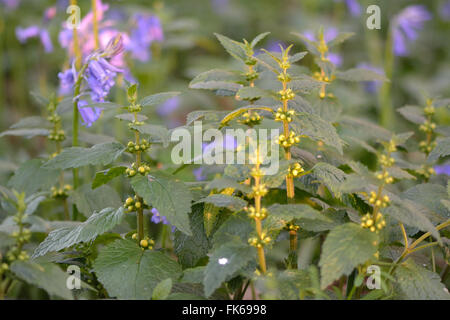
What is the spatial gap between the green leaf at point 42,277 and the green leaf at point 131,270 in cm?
12

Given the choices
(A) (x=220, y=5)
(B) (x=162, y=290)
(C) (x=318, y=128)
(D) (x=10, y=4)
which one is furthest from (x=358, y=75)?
(A) (x=220, y=5)

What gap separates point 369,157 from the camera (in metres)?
2.92

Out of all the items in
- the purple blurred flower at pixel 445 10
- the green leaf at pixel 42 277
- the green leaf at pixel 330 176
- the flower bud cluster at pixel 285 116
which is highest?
the purple blurred flower at pixel 445 10

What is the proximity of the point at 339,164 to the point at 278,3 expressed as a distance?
14.3ft

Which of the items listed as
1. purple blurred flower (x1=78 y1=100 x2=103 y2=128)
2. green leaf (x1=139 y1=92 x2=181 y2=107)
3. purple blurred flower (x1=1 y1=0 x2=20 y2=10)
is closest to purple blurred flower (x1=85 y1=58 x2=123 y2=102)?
purple blurred flower (x1=78 y1=100 x2=103 y2=128)

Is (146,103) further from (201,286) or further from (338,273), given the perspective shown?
(338,273)

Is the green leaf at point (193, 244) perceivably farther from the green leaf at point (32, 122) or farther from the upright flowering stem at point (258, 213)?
the green leaf at point (32, 122)

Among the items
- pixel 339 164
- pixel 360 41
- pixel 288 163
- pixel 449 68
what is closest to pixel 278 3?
pixel 360 41

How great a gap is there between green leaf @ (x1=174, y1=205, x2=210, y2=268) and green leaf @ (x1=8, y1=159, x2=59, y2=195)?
553 millimetres

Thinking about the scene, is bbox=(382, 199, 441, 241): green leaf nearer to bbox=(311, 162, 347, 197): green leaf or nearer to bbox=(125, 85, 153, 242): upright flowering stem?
bbox=(311, 162, 347, 197): green leaf

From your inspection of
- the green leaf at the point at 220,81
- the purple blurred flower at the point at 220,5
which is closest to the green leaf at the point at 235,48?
the green leaf at the point at 220,81

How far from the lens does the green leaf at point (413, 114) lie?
2.01 m

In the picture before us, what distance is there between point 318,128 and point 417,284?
0.43m

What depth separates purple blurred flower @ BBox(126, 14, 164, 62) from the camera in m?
3.22
